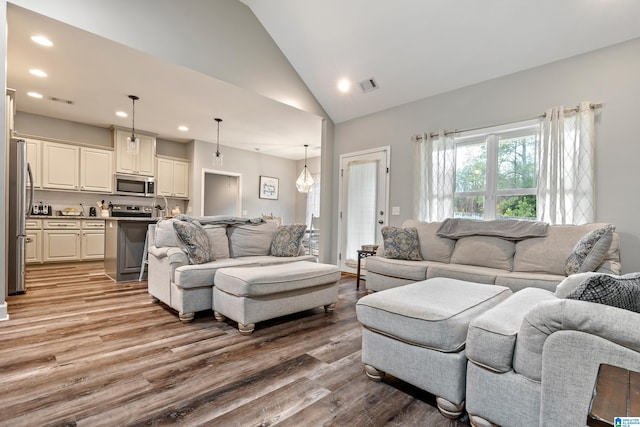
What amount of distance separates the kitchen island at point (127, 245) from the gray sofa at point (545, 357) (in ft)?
13.6

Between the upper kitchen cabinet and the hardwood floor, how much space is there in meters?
3.66

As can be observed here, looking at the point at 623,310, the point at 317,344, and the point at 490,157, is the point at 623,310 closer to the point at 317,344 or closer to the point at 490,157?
the point at 317,344

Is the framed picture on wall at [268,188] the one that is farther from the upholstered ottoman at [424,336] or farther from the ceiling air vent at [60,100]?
the upholstered ottoman at [424,336]

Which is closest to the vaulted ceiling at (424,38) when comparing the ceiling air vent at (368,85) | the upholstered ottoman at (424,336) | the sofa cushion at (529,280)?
the ceiling air vent at (368,85)

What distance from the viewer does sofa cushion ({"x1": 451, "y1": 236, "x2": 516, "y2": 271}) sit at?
10.4 feet

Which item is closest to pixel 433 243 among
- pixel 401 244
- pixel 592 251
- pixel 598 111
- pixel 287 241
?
pixel 401 244

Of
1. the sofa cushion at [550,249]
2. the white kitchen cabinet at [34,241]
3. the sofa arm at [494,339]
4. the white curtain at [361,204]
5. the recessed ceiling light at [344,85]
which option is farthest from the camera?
the white kitchen cabinet at [34,241]

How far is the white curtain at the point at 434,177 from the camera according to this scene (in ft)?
13.2

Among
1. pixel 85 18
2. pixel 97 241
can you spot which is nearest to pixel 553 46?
pixel 85 18

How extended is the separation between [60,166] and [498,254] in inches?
269

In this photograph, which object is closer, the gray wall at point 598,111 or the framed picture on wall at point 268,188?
the gray wall at point 598,111

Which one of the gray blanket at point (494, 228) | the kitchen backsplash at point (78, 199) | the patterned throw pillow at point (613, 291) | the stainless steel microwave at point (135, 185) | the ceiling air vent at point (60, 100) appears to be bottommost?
the patterned throw pillow at point (613, 291)

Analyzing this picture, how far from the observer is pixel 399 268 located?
3.47 m

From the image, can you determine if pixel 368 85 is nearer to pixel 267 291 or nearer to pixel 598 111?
pixel 598 111
